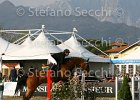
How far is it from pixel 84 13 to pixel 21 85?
979 cm

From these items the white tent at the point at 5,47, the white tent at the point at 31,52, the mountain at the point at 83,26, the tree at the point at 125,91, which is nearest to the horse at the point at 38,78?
the tree at the point at 125,91

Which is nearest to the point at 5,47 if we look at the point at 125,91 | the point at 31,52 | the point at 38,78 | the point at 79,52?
the point at 31,52

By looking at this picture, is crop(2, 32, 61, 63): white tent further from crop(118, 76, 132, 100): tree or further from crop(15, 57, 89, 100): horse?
crop(118, 76, 132, 100): tree

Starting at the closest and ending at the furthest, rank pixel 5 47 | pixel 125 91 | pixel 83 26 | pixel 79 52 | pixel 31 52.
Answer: pixel 125 91 → pixel 31 52 → pixel 5 47 → pixel 79 52 → pixel 83 26

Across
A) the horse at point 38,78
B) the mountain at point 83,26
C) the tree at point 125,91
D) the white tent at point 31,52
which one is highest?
the mountain at point 83,26

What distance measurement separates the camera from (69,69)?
13555 millimetres

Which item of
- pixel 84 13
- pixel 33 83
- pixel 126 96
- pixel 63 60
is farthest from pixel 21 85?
pixel 84 13

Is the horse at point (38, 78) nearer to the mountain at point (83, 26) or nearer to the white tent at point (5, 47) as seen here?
the white tent at point (5, 47)

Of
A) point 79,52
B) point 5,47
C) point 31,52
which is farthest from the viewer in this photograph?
point 79,52

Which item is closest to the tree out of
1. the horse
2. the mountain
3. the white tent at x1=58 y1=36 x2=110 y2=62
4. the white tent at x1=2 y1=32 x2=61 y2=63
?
the horse

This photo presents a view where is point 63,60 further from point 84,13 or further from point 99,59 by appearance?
point 99,59

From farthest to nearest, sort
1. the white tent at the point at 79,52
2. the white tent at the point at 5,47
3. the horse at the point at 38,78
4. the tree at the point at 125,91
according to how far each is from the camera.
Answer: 1. the white tent at the point at 79,52
2. the white tent at the point at 5,47
3. the horse at the point at 38,78
4. the tree at the point at 125,91

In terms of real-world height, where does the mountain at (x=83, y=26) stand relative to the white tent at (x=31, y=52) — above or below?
above

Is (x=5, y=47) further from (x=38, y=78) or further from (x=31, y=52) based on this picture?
(x=38, y=78)
